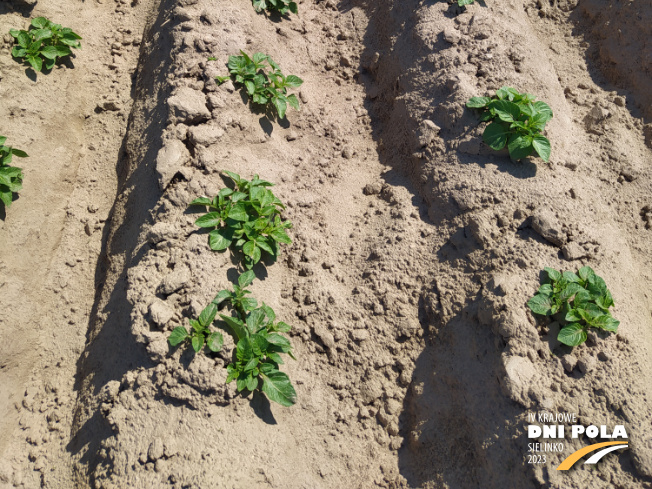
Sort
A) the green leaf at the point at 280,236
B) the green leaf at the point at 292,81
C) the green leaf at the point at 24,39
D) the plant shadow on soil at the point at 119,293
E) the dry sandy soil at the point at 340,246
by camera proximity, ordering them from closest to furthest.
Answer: the dry sandy soil at the point at 340,246, the plant shadow on soil at the point at 119,293, the green leaf at the point at 280,236, the green leaf at the point at 292,81, the green leaf at the point at 24,39

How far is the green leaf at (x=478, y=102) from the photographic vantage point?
3.38 metres

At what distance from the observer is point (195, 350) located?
279 centimetres

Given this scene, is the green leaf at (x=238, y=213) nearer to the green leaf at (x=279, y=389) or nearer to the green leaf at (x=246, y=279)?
the green leaf at (x=246, y=279)

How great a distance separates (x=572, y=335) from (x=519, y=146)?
4.24 ft

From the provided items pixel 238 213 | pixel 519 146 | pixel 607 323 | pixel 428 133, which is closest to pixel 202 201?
pixel 238 213

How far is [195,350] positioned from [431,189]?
6.24 ft

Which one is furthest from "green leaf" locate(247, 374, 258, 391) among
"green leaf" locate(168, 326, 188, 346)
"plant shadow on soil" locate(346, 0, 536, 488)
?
"plant shadow on soil" locate(346, 0, 536, 488)

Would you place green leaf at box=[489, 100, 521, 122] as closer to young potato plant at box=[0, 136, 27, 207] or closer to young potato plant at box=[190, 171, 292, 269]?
young potato plant at box=[190, 171, 292, 269]

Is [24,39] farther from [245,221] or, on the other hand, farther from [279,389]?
[279,389]

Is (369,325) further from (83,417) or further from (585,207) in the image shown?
(83,417)

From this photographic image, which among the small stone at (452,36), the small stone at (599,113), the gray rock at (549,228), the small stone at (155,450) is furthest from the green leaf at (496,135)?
the small stone at (155,450)

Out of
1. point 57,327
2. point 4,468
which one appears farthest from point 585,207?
point 4,468

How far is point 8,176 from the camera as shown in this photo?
3.55 metres

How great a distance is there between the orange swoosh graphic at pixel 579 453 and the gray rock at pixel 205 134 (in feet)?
9.59
